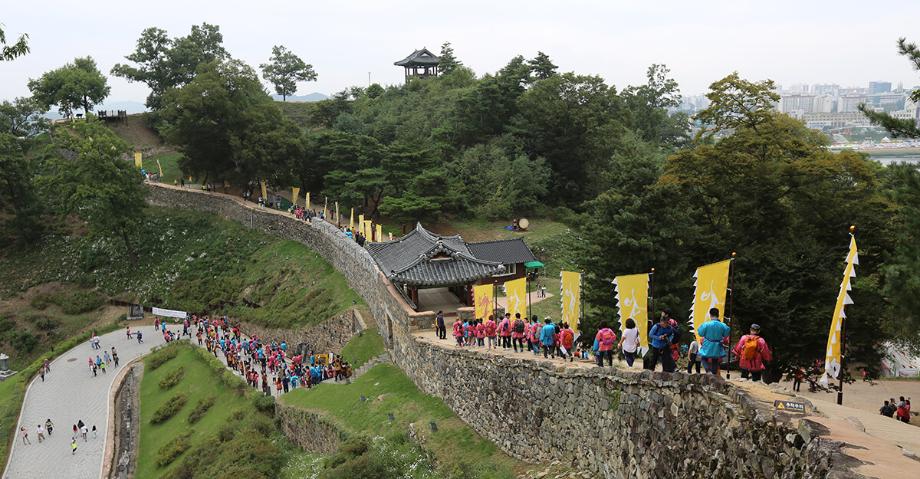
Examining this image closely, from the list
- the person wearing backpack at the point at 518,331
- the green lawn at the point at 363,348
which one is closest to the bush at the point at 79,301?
the green lawn at the point at 363,348

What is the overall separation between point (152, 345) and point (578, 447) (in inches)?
1250

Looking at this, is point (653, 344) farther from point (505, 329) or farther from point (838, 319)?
point (505, 329)

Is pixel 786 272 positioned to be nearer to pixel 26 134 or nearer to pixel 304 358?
pixel 304 358

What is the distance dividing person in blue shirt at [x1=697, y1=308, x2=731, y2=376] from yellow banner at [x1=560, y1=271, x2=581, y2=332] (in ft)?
18.3

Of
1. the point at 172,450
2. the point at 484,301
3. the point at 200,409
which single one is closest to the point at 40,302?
the point at 200,409

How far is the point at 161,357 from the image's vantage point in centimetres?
3322

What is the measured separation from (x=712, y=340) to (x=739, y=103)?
15443mm

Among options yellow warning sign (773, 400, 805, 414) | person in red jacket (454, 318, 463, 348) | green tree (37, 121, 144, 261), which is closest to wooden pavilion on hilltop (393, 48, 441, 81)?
green tree (37, 121, 144, 261)

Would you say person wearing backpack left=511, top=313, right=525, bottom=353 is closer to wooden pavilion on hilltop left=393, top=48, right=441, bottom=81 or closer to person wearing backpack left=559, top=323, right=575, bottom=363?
person wearing backpack left=559, top=323, right=575, bottom=363

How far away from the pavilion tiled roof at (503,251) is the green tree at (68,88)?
157ft

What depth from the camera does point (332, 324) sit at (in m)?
30.3

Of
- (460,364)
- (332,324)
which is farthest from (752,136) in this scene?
(332,324)

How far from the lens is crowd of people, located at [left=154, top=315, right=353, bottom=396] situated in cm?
2606

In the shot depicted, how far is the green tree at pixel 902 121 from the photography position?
1260cm
